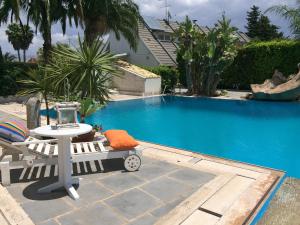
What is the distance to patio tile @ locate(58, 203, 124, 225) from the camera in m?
4.22

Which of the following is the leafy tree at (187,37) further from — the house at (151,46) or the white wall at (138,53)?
the white wall at (138,53)

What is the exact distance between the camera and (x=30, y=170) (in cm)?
630

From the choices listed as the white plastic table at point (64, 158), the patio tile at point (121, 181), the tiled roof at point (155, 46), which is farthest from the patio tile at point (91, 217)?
the tiled roof at point (155, 46)

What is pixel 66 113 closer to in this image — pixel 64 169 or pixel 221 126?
pixel 64 169

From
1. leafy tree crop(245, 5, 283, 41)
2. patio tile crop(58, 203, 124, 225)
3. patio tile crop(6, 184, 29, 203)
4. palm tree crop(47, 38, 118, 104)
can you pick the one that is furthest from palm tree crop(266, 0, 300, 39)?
leafy tree crop(245, 5, 283, 41)

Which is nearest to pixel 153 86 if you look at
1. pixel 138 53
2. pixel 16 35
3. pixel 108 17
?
pixel 108 17

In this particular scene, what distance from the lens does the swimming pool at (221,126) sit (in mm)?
10000

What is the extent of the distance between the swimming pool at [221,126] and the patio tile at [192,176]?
11.0ft

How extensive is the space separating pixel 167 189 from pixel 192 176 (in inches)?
34.1

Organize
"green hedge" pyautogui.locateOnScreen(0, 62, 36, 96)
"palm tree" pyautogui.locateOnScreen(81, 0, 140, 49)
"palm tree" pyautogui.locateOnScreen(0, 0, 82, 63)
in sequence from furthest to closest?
"palm tree" pyautogui.locateOnScreen(81, 0, 140, 49)
"green hedge" pyautogui.locateOnScreen(0, 62, 36, 96)
"palm tree" pyautogui.locateOnScreen(0, 0, 82, 63)

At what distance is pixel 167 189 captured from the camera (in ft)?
17.7

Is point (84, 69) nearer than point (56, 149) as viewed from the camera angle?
No

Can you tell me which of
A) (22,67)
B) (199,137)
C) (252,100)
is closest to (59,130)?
(199,137)

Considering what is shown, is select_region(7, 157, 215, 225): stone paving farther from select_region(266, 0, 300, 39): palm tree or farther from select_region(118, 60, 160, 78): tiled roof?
select_region(118, 60, 160, 78): tiled roof
